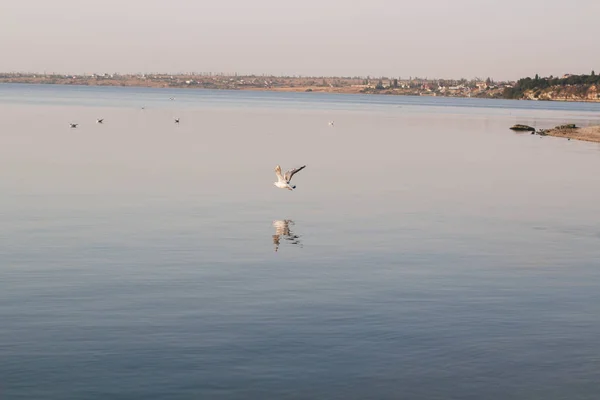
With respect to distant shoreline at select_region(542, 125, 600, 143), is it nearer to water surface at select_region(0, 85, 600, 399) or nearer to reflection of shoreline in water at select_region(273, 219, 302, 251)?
water surface at select_region(0, 85, 600, 399)

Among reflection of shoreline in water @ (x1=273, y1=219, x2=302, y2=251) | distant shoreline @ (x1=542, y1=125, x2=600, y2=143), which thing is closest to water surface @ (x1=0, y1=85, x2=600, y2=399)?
reflection of shoreline in water @ (x1=273, y1=219, x2=302, y2=251)

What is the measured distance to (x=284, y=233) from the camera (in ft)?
93.4

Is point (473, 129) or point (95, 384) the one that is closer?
point (95, 384)

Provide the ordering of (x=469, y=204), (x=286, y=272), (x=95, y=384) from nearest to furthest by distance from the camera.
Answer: (x=95, y=384), (x=286, y=272), (x=469, y=204)

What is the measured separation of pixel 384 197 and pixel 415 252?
12520 mm

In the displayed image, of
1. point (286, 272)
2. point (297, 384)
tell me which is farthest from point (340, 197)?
point (297, 384)

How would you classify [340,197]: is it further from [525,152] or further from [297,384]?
[525,152]

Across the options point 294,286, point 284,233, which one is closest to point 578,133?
point 284,233

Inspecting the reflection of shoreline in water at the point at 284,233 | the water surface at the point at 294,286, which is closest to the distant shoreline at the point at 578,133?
the water surface at the point at 294,286

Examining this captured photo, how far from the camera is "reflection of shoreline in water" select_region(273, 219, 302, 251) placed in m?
26.9

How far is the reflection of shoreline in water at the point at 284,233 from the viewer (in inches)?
1060

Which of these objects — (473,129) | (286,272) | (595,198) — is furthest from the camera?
(473,129)

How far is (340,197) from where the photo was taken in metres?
37.7

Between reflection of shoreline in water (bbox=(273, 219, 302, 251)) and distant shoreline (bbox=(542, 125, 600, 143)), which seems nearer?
reflection of shoreline in water (bbox=(273, 219, 302, 251))
